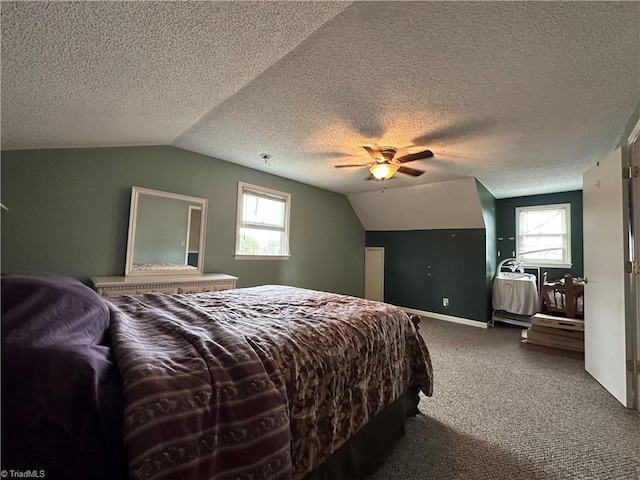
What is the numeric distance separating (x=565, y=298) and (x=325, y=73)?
4.10 meters

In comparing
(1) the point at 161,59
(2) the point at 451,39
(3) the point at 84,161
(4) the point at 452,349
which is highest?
(2) the point at 451,39

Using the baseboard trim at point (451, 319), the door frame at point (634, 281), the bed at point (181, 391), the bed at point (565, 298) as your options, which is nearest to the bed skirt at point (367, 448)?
the bed at point (181, 391)

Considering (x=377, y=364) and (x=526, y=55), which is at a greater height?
(x=526, y=55)

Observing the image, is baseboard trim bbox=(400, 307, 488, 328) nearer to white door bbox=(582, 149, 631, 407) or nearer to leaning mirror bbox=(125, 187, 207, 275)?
white door bbox=(582, 149, 631, 407)

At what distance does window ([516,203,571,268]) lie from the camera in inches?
180

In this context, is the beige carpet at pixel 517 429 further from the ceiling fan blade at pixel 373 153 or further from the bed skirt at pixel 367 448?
the ceiling fan blade at pixel 373 153

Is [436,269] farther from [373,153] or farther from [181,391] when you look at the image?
[181,391]

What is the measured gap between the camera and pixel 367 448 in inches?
54.7

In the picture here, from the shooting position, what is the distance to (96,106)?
65.9 inches

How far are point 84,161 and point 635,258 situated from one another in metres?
4.90

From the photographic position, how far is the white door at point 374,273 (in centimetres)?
568

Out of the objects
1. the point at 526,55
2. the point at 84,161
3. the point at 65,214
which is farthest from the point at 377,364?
the point at 84,161

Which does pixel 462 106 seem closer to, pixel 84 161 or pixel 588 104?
pixel 588 104

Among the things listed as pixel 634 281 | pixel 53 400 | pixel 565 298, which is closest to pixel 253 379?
pixel 53 400
